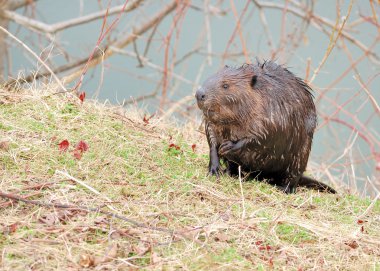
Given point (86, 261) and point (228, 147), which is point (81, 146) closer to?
point (228, 147)

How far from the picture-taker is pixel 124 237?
12.3 ft

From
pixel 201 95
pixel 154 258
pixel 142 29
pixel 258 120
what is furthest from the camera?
pixel 142 29

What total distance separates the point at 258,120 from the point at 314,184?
0.99m

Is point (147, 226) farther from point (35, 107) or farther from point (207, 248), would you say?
point (35, 107)

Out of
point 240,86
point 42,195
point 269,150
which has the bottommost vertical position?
point 42,195

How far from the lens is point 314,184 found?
5.56 meters

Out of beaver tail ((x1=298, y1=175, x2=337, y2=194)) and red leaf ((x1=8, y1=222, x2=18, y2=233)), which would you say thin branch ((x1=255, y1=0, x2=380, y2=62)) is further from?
red leaf ((x1=8, y1=222, x2=18, y2=233))

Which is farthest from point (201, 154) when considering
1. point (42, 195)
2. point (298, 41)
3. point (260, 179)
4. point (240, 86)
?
point (298, 41)

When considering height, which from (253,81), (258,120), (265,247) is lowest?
(265,247)

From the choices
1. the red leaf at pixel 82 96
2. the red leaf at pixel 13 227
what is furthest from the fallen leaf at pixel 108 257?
the red leaf at pixel 82 96

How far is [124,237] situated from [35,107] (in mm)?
2183

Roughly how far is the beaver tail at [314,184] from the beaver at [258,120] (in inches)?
13.6

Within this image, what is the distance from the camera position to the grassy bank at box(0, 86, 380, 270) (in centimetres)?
360

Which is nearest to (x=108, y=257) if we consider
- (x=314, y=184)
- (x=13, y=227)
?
(x=13, y=227)
